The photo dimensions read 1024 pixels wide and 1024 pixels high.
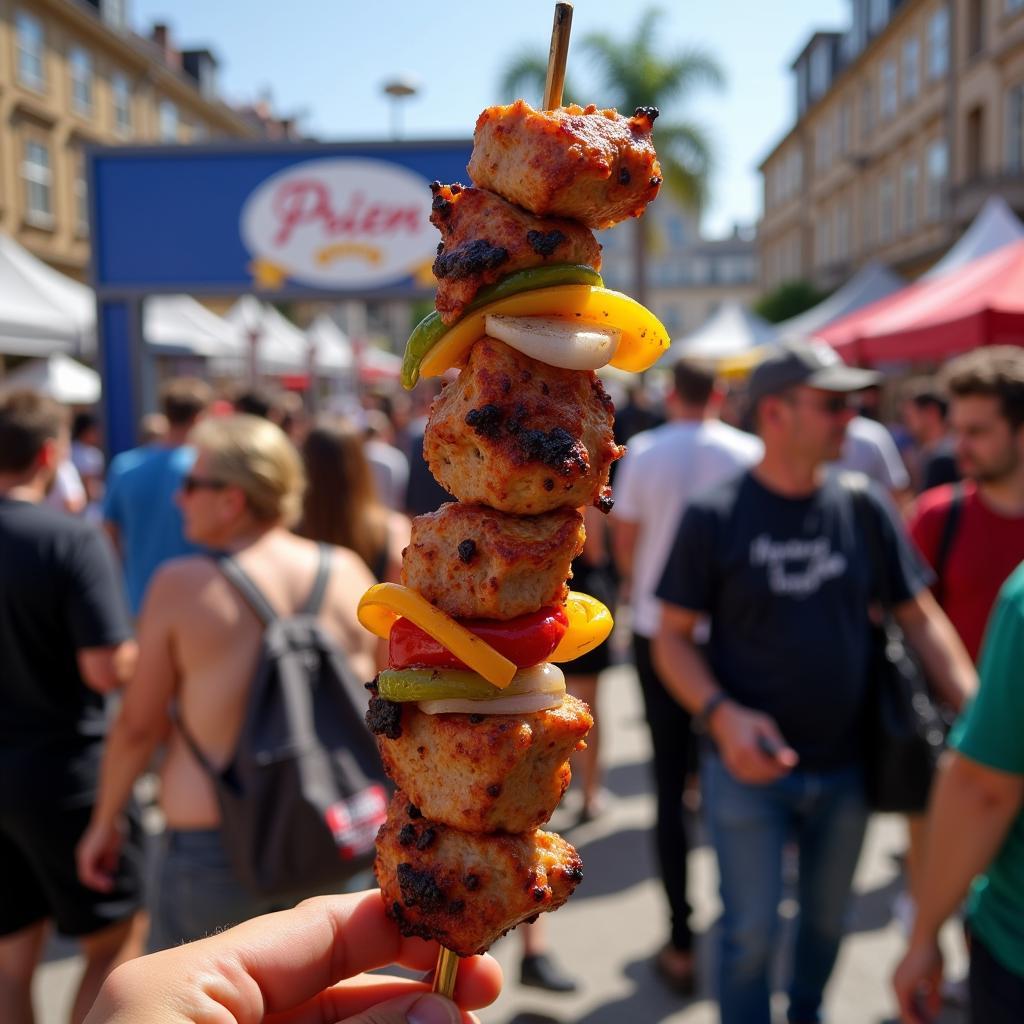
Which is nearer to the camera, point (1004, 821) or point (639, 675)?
point (1004, 821)

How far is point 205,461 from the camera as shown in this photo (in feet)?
10.1

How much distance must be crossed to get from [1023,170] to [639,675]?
28338mm

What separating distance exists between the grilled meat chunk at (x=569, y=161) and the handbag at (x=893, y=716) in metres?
2.39

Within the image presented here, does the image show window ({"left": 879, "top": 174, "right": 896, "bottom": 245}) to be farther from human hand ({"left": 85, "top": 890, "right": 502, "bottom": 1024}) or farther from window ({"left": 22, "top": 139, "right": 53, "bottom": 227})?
human hand ({"left": 85, "top": 890, "right": 502, "bottom": 1024})

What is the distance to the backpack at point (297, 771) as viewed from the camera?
2658 mm

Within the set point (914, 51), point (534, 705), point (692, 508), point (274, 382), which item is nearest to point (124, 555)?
point (692, 508)

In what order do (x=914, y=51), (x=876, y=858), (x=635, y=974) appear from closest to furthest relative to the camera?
(x=635, y=974)
(x=876, y=858)
(x=914, y=51)

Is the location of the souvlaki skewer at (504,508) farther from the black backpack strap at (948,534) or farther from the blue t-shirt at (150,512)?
the blue t-shirt at (150,512)

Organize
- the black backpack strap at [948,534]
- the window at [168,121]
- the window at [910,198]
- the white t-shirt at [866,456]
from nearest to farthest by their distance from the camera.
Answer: the black backpack strap at [948,534], the white t-shirt at [866,456], the window at [910,198], the window at [168,121]

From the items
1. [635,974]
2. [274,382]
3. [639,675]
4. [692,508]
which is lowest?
[635,974]

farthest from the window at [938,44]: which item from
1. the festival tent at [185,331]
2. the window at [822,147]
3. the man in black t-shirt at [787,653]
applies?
the man in black t-shirt at [787,653]

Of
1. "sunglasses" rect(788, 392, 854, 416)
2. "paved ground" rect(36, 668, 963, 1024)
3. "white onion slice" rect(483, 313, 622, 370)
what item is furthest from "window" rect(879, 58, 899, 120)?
"white onion slice" rect(483, 313, 622, 370)

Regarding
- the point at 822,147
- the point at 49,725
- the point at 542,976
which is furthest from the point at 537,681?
the point at 822,147

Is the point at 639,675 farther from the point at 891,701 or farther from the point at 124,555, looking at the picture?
the point at 124,555
